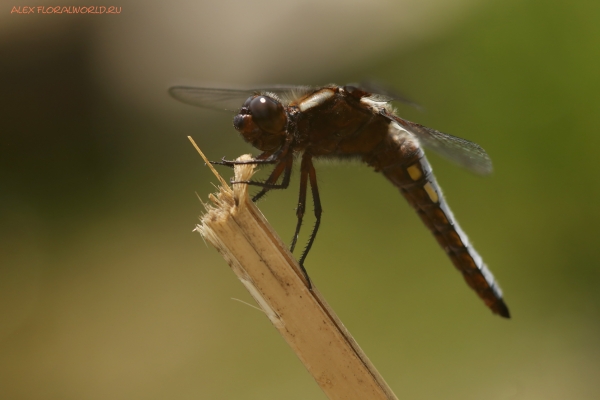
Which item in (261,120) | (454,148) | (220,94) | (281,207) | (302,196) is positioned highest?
(281,207)

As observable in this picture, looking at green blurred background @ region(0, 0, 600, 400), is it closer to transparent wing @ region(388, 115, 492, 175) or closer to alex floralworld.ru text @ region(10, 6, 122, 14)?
alex floralworld.ru text @ region(10, 6, 122, 14)

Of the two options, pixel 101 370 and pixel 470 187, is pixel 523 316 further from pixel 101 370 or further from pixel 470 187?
pixel 101 370

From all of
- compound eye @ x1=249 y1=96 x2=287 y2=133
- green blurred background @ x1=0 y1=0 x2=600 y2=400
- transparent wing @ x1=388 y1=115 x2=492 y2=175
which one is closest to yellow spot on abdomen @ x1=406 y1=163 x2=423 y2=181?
transparent wing @ x1=388 y1=115 x2=492 y2=175

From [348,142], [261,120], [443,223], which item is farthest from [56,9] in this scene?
[443,223]

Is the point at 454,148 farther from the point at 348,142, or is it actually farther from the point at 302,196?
the point at 302,196

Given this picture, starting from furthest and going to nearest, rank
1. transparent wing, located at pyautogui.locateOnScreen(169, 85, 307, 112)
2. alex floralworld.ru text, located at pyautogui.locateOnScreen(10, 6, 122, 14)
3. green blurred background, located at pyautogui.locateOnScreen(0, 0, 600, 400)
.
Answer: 1. green blurred background, located at pyautogui.locateOnScreen(0, 0, 600, 400)
2. alex floralworld.ru text, located at pyautogui.locateOnScreen(10, 6, 122, 14)
3. transparent wing, located at pyautogui.locateOnScreen(169, 85, 307, 112)

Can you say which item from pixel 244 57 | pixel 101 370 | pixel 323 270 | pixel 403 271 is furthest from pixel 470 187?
pixel 101 370
